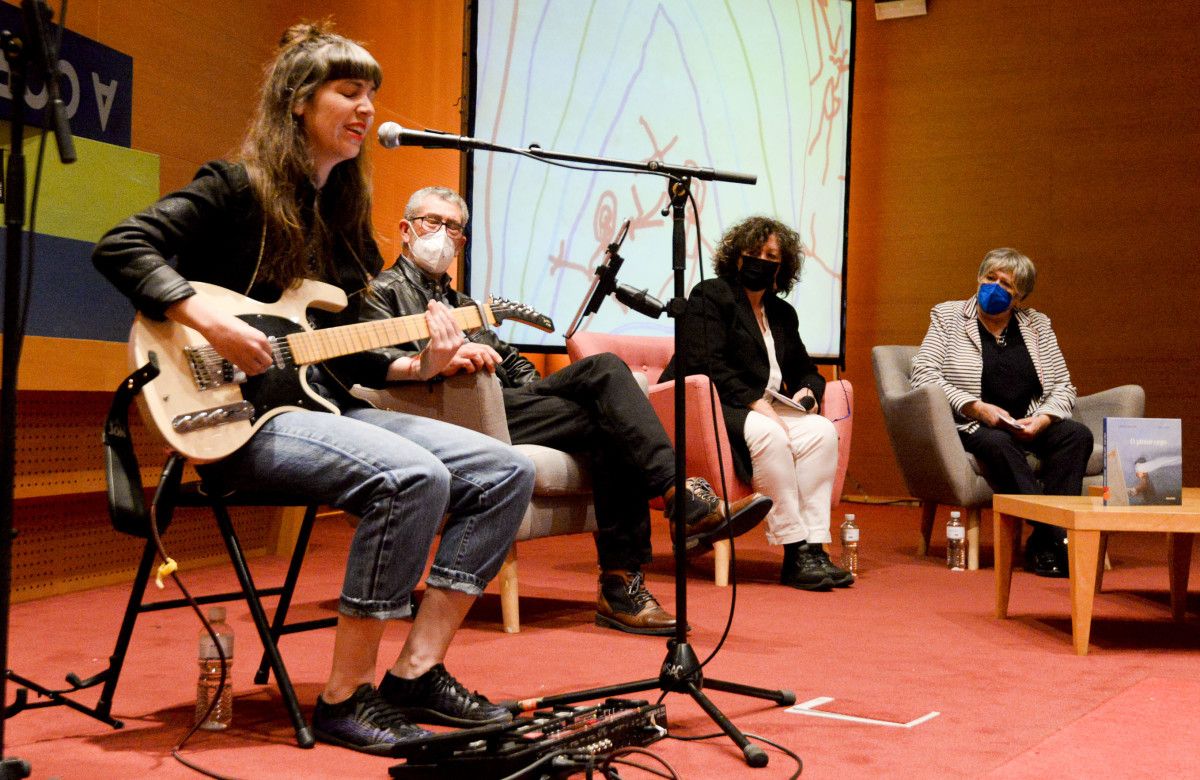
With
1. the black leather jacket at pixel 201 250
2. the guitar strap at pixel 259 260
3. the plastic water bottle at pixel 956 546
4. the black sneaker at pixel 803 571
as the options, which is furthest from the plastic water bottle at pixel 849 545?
the guitar strap at pixel 259 260

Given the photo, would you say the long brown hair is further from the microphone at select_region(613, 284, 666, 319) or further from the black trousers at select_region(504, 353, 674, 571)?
the black trousers at select_region(504, 353, 674, 571)

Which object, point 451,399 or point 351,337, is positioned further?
point 451,399

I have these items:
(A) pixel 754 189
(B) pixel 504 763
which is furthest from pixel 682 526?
(A) pixel 754 189

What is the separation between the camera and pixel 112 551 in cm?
358

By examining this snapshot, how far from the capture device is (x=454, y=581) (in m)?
1.99

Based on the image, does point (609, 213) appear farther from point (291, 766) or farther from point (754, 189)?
point (291, 766)

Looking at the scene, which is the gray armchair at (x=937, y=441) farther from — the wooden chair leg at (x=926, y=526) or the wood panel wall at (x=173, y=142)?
the wood panel wall at (x=173, y=142)

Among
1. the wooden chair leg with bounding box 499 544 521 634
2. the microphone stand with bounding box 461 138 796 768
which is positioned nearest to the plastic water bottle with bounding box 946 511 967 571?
the wooden chair leg with bounding box 499 544 521 634

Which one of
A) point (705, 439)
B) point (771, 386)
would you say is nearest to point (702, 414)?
point (705, 439)

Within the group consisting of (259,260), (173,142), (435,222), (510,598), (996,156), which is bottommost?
(510,598)

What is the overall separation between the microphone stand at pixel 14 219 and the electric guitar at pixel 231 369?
0.32 meters

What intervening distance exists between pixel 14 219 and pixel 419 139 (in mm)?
619

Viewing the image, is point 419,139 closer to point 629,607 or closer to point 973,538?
point 629,607

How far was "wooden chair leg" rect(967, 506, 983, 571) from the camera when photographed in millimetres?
4227
